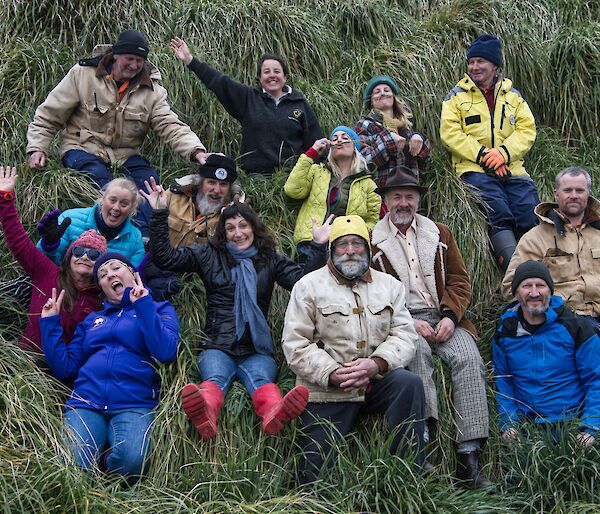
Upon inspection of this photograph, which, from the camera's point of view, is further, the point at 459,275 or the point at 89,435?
the point at 459,275

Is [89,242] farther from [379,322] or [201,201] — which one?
[379,322]

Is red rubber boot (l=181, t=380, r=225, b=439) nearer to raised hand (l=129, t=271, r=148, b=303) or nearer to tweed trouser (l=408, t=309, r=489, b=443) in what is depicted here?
raised hand (l=129, t=271, r=148, b=303)

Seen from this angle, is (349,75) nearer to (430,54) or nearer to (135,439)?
(430,54)

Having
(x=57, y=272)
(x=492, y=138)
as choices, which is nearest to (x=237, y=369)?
(x=57, y=272)

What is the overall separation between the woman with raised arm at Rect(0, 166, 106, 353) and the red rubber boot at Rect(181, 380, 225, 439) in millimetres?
1087

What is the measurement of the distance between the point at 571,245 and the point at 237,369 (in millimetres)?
2826

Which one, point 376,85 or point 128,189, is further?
point 376,85

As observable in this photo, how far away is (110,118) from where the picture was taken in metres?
7.96

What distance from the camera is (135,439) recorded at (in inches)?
226

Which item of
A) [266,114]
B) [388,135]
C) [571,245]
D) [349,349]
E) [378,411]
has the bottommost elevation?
[378,411]

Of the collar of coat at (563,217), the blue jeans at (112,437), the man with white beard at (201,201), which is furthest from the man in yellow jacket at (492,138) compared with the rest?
the blue jeans at (112,437)

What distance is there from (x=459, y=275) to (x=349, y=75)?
340 cm

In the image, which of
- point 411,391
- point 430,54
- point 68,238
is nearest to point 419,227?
point 411,391

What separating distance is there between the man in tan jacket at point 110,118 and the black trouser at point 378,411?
285 centimetres
